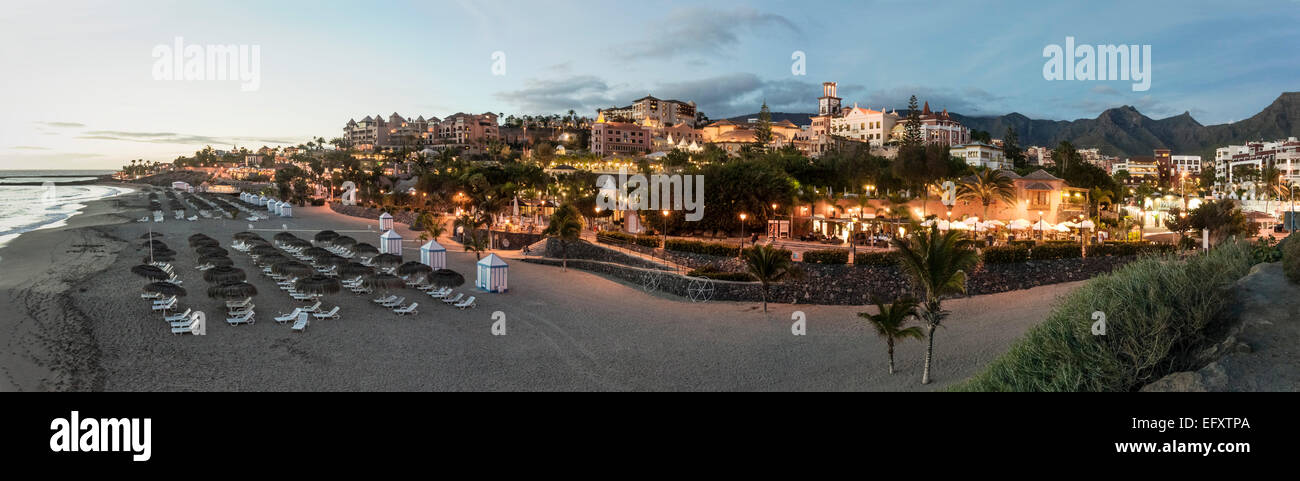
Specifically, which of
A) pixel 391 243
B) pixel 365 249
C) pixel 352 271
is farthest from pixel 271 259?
pixel 391 243

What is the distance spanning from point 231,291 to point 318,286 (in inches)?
80.2

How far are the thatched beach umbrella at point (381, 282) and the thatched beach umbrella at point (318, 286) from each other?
79 centimetres

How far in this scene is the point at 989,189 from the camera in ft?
104

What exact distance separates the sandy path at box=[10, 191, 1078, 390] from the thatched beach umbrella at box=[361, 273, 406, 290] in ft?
2.32

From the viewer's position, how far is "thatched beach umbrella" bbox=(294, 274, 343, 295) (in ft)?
55.7

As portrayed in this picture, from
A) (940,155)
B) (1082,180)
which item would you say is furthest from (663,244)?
(1082,180)

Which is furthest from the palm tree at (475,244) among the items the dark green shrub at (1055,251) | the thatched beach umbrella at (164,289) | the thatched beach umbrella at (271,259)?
the dark green shrub at (1055,251)

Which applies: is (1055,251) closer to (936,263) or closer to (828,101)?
(936,263)

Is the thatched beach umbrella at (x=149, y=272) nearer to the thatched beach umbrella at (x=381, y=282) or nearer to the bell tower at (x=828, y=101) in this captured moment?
the thatched beach umbrella at (x=381, y=282)

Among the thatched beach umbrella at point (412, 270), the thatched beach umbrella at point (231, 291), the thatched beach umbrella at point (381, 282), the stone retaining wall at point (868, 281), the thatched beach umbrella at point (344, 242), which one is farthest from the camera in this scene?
the thatched beach umbrella at point (344, 242)

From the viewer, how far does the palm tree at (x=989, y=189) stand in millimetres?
31766

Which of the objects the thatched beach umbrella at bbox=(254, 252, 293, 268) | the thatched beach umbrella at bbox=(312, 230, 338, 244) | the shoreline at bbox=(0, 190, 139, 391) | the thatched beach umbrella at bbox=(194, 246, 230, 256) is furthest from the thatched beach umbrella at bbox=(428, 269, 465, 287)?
the thatched beach umbrella at bbox=(312, 230, 338, 244)
